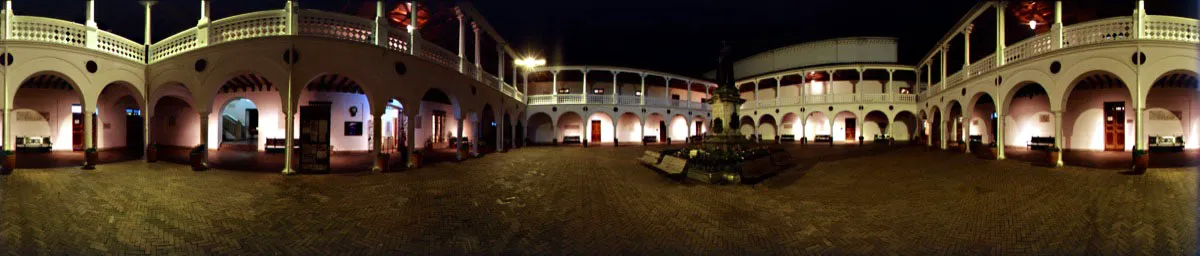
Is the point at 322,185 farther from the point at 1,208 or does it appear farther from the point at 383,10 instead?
the point at 383,10

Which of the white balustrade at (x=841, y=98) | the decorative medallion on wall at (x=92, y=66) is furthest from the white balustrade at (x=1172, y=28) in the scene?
the decorative medallion on wall at (x=92, y=66)

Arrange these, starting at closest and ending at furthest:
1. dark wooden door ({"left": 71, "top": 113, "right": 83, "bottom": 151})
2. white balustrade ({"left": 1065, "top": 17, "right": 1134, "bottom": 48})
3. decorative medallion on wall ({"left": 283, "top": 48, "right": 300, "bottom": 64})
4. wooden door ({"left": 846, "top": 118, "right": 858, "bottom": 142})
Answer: decorative medallion on wall ({"left": 283, "top": 48, "right": 300, "bottom": 64}) < white balustrade ({"left": 1065, "top": 17, "right": 1134, "bottom": 48}) < dark wooden door ({"left": 71, "top": 113, "right": 83, "bottom": 151}) < wooden door ({"left": 846, "top": 118, "right": 858, "bottom": 142})

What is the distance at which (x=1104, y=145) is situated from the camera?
15711 mm

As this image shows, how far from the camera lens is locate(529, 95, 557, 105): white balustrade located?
26.6 m

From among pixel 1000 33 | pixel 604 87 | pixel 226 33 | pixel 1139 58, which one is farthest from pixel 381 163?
pixel 604 87

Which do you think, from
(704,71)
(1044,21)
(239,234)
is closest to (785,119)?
(704,71)

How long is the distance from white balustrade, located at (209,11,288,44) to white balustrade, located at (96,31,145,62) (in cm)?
404

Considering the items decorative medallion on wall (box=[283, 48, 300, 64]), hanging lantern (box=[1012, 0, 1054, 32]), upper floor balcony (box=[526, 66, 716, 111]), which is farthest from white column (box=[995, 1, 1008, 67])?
decorative medallion on wall (box=[283, 48, 300, 64])

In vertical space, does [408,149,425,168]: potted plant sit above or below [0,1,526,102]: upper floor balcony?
below

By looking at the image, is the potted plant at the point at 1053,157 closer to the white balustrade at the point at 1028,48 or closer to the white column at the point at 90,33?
the white balustrade at the point at 1028,48

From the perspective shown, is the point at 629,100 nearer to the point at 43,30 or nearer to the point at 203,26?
the point at 203,26

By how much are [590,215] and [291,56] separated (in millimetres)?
8959

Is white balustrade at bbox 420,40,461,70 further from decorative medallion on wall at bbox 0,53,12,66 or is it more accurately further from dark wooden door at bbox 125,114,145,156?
dark wooden door at bbox 125,114,145,156

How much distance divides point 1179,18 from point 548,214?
56.8 feet
